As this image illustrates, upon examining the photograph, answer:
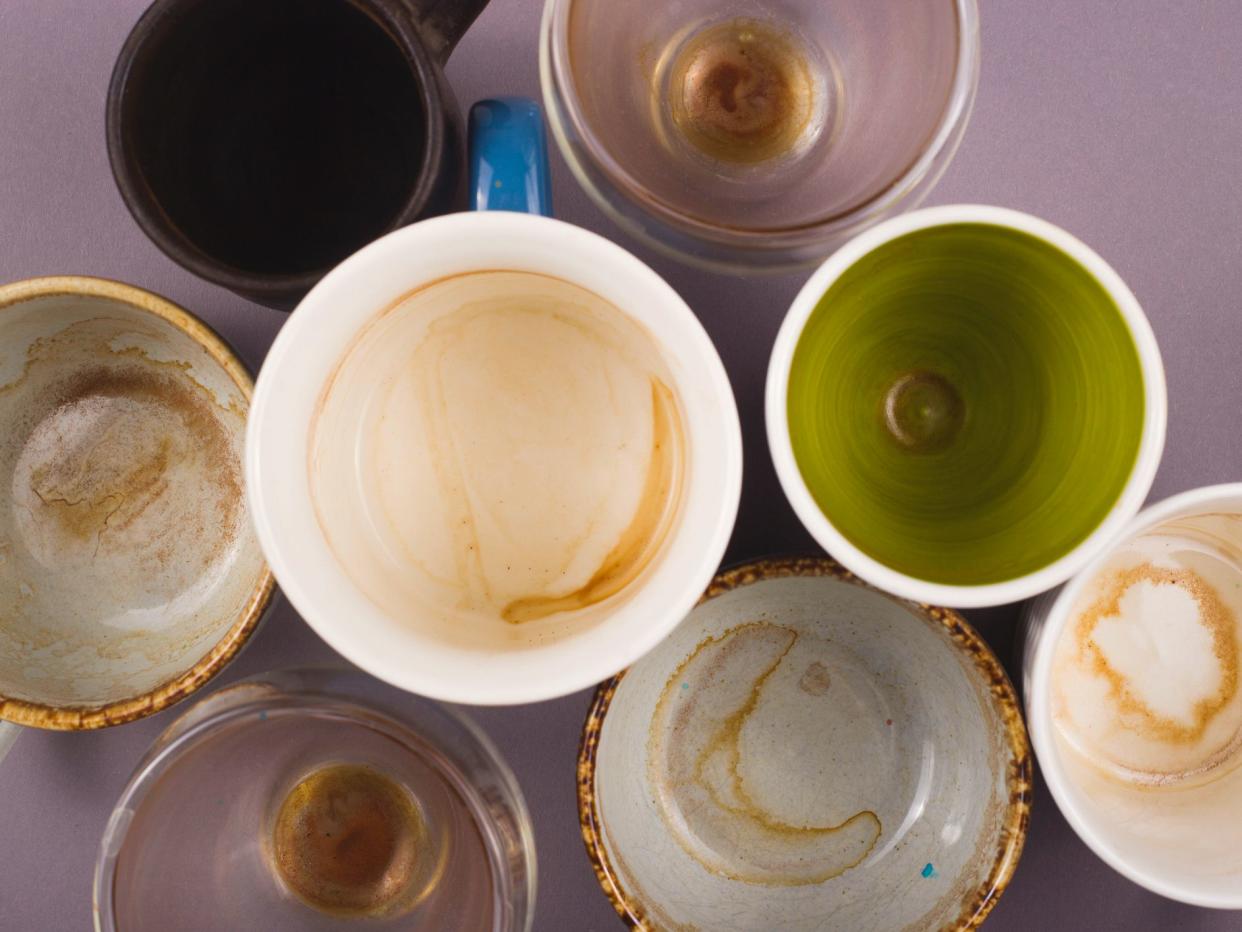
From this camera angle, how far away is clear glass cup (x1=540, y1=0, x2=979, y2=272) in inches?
26.4

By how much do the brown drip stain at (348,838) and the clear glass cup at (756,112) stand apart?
486mm

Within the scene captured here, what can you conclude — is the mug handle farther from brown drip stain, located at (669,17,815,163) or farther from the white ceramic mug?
brown drip stain, located at (669,17,815,163)

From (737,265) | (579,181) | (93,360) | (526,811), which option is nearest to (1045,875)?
(526,811)

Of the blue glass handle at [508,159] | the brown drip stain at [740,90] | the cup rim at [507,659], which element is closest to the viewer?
the cup rim at [507,659]

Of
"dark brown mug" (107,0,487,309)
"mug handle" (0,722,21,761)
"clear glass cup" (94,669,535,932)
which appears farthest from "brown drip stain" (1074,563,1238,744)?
Answer: "mug handle" (0,722,21,761)

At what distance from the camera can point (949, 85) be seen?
667mm

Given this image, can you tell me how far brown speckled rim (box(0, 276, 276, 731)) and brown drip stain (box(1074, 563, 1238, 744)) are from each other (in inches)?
24.4

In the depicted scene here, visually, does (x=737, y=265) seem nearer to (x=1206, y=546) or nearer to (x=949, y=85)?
(x=949, y=85)

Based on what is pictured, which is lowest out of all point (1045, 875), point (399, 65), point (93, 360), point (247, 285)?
point (1045, 875)

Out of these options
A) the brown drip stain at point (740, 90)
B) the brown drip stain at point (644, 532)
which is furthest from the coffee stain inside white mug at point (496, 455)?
the brown drip stain at point (740, 90)

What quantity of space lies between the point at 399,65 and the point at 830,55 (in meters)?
0.33

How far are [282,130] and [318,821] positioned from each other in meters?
0.55

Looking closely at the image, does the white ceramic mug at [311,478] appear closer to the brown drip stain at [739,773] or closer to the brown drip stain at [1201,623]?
the brown drip stain at [739,773]

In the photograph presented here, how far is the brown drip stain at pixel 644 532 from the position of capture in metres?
0.59
